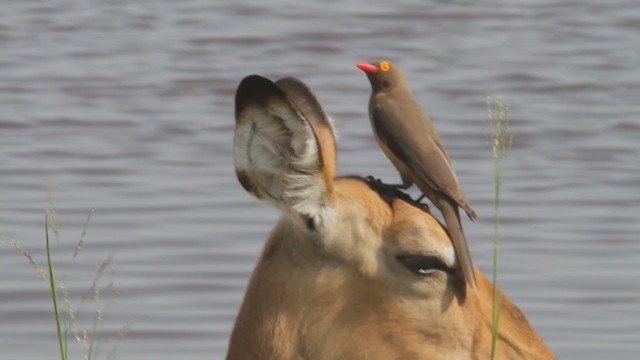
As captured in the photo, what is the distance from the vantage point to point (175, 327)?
9625 millimetres

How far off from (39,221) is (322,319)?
619 centimetres

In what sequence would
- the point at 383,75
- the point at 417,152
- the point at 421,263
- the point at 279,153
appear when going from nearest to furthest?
the point at 279,153 < the point at 421,263 < the point at 417,152 < the point at 383,75

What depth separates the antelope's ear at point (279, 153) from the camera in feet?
16.2

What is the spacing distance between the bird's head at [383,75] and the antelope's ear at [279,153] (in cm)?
174

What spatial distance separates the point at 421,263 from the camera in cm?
535

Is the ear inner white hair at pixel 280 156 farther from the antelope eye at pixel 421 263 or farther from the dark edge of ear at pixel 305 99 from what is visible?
the dark edge of ear at pixel 305 99

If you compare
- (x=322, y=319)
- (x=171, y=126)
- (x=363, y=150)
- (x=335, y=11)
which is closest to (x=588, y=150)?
(x=363, y=150)

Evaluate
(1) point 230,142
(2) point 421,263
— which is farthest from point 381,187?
(1) point 230,142

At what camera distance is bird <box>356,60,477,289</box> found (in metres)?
6.16

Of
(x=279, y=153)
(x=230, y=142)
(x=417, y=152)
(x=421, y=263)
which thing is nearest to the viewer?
(x=279, y=153)

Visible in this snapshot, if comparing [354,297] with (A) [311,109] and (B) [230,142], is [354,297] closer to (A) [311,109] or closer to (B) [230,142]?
(A) [311,109]

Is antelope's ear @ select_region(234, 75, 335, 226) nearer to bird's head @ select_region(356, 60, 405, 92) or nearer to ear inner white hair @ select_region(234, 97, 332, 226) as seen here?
ear inner white hair @ select_region(234, 97, 332, 226)

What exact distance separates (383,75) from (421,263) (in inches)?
73.0

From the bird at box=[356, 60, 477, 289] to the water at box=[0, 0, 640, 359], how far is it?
9.52 ft
